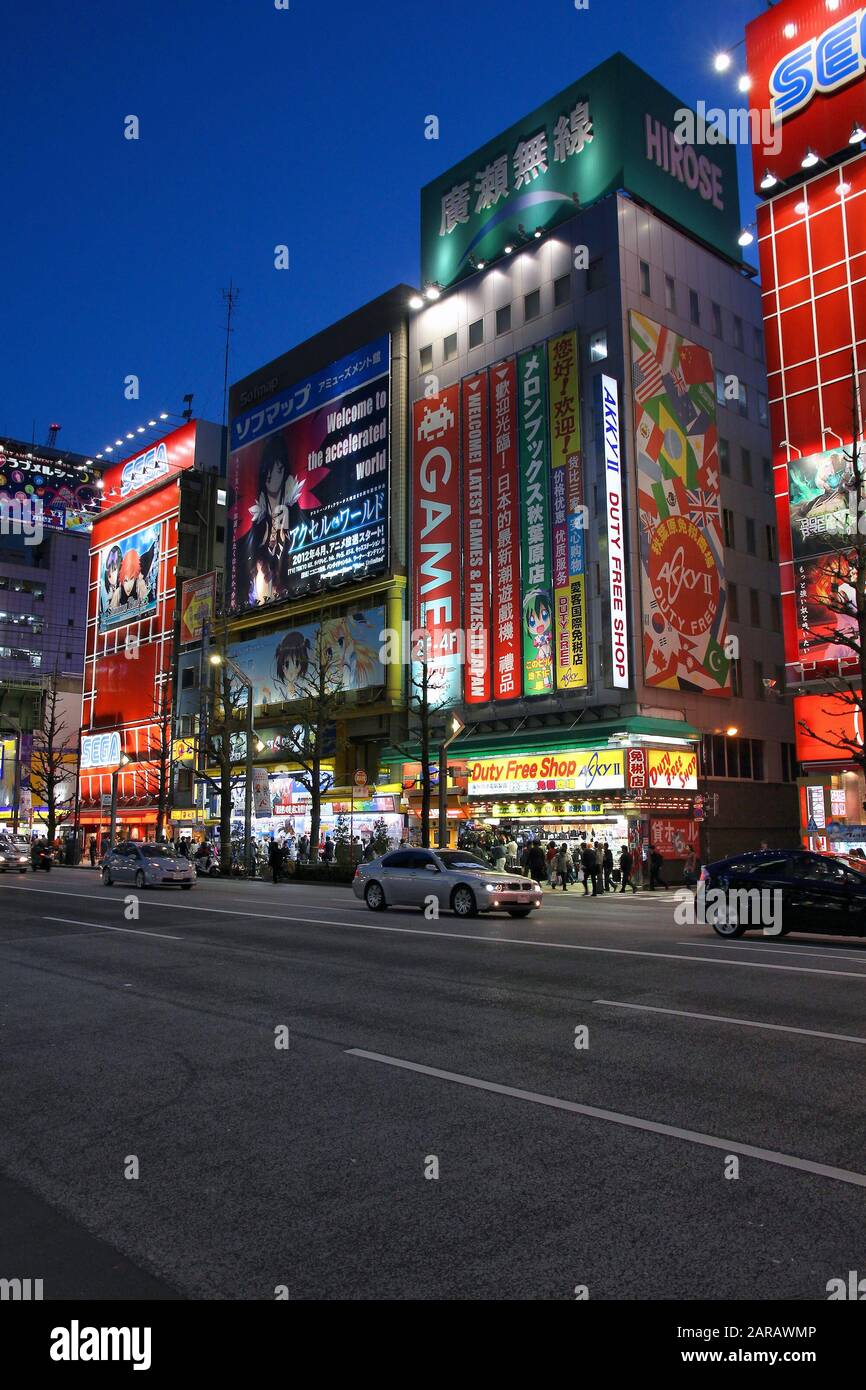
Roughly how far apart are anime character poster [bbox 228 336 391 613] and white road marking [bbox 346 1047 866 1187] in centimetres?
4418

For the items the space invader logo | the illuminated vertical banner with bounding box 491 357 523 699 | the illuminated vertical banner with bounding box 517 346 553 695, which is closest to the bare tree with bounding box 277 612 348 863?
the illuminated vertical banner with bounding box 491 357 523 699

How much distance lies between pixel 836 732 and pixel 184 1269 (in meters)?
30.3

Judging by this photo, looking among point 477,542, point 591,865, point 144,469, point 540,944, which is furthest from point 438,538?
point 144,469

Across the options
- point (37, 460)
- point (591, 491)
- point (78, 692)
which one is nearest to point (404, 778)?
point (591, 491)

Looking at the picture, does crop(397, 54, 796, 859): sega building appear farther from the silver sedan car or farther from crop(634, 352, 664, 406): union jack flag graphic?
the silver sedan car

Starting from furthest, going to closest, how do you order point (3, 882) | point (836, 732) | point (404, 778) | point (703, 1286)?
point (404, 778) → point (3, 882) → point (836, 732) → point (703, 1286)

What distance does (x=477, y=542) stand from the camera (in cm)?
4431

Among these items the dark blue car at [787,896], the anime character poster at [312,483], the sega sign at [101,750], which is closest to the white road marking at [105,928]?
the dark blue car at [787,896]

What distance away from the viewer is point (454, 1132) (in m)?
5.66

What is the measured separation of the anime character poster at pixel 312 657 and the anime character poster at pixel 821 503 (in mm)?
22909

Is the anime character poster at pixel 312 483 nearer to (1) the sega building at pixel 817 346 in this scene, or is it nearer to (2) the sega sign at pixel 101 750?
(2) the sega sign at pixel 101 750

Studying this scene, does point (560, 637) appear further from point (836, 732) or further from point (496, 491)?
point (836, 732)

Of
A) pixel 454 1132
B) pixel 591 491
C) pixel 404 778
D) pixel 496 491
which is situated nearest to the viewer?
pixel 454 1132

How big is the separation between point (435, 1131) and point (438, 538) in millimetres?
42300
